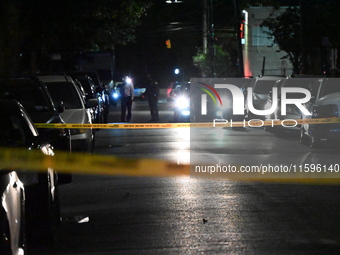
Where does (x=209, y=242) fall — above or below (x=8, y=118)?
below

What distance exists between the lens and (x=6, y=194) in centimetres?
620

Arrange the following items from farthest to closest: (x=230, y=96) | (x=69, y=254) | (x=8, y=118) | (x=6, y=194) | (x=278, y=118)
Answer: (x=230, y=96), (x=278, y=118), (x=8, y=118), (x=69, y=254), (x=6, y=194)

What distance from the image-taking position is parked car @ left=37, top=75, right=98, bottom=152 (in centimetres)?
1631

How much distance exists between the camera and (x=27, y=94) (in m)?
15.1

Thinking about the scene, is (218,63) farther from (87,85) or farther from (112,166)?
(112,166)

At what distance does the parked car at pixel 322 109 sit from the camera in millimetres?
18016

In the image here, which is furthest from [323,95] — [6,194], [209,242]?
[6,194]

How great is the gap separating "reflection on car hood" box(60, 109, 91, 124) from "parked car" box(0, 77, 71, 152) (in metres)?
1.93

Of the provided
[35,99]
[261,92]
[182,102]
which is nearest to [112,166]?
[35,99]

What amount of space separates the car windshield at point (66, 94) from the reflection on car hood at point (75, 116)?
2.58 feet

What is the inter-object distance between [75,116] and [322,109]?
5.47m

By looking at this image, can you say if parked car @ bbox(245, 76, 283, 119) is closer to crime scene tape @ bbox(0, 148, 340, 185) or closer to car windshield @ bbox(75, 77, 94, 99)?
car windshield @ bbox(75, 77, 94, 99)

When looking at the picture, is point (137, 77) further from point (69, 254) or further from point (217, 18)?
point (69, 254)

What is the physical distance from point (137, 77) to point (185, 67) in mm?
10583
